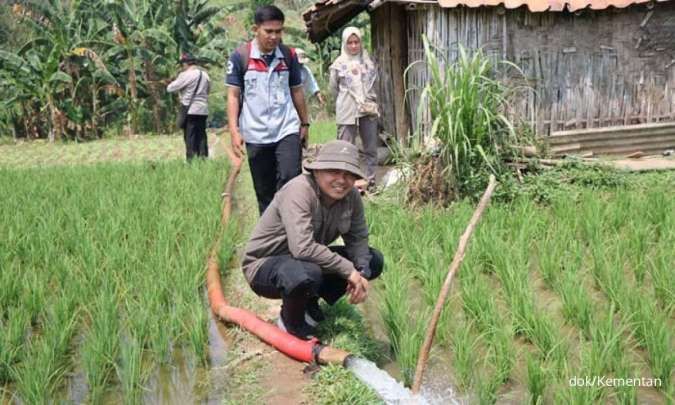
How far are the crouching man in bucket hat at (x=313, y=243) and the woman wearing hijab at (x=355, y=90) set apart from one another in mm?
3273

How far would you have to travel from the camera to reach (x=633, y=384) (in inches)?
91.4

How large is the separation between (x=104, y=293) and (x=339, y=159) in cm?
140

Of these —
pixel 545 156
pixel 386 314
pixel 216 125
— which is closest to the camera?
pixel 386 314

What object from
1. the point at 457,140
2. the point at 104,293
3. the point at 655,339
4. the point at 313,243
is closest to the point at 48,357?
the point at 104,293

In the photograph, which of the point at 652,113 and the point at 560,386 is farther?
the point at 652,113

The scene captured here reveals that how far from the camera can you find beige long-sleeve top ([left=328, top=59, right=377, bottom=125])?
6.26 m

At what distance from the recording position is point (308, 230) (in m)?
2.76

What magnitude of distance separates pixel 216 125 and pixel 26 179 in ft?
29.5

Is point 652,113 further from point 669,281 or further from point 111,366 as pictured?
point 111,366

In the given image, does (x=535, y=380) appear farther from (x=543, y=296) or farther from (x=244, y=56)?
(x=244, y=56)

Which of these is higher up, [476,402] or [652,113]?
[652,113]

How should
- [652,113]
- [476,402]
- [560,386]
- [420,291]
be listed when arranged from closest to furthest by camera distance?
[560,386]
[476,402]
[420,291]
[652,113]

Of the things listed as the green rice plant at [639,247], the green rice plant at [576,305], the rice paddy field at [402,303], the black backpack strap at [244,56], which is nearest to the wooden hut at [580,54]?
the rice paddy field at [402,303]

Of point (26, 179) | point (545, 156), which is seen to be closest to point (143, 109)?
point (26, 179)
